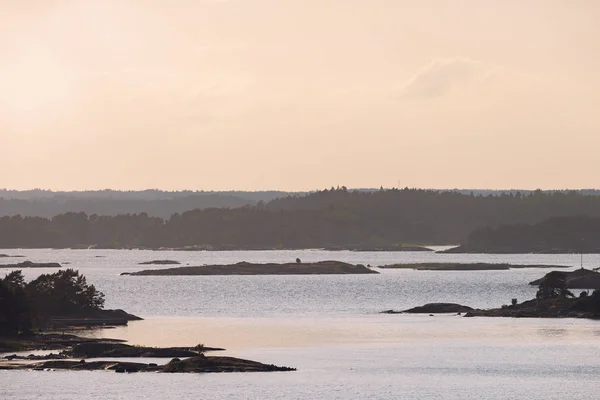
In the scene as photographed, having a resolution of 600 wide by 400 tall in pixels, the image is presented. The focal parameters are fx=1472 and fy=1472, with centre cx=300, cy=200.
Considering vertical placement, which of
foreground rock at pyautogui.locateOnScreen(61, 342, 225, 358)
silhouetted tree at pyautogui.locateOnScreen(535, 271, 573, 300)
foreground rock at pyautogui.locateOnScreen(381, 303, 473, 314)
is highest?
silhouetted tree at pyautogui.locateOnScreen(535, 271, 573, 300)

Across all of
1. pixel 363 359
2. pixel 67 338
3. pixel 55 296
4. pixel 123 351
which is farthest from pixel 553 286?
pixel 123 351

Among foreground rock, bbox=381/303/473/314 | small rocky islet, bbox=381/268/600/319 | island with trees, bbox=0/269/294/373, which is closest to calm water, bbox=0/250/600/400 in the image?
island with trees, bbox=0/269/294/373

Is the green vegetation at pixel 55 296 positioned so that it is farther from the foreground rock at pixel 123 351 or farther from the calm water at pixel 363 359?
the foreground rock at pixel 123 351

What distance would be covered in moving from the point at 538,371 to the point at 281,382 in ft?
79.3

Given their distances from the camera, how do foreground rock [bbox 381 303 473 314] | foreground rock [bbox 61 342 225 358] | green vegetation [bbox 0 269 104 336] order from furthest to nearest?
foreground rock [bbox 381 303 473 314], green vegetation [bbox 0 269 104 336], foreground rock [bbox 61 342 225 358]

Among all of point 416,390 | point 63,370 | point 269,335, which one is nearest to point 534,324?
point 269,335

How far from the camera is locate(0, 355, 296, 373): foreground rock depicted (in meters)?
112

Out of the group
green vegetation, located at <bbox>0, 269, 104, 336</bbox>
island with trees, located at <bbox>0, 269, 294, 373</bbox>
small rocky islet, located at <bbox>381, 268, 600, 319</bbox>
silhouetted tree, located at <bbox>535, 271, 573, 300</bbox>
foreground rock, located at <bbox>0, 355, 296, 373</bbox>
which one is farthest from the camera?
silhouetted tree, located at <bbox>535, 271, 573, 300</bbox>

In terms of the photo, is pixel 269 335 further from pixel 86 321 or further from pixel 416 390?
pixel 416 390

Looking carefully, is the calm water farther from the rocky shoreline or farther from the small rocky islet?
the small rocky islet

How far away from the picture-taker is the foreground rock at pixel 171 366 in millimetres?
111688

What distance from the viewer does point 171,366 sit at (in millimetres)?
112188

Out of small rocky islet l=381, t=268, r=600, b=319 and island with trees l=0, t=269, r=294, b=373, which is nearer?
island with trees l=0, t=269, r=294, b=373

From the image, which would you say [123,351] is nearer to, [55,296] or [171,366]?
[171,366]
